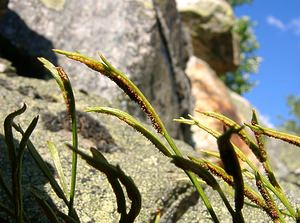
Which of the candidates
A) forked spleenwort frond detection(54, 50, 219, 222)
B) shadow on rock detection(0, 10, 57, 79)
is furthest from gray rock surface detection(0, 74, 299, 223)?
shadow on rock detection(0, 10, 57, 79)

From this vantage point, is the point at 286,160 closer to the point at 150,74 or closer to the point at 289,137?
the point at 150,74

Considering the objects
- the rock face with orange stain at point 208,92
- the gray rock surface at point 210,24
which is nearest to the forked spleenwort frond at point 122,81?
the rock face with orange stain at point 208,92

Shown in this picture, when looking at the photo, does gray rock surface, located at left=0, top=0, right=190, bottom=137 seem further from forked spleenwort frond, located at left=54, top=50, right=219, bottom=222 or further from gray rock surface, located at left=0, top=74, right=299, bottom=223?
forked spleenwort frond, located at left=54, top=50, right=219, bottom=222

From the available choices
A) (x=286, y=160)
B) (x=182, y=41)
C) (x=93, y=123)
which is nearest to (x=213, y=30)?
(x=286, y=160)

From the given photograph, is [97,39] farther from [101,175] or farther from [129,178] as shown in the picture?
[129,178]

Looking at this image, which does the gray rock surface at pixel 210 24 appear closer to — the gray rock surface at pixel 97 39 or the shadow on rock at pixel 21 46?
the gray rock surface at pixel 97 39

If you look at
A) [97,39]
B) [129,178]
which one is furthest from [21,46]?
[129,178]
